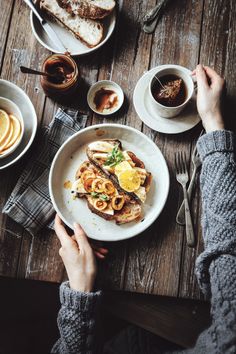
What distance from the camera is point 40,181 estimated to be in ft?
5.26

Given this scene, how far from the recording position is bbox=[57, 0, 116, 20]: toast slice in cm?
163

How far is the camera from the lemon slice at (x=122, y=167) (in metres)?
1.53

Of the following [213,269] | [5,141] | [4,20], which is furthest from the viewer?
[4,20]

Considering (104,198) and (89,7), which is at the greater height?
(89,7)

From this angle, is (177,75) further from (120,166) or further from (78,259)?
(78,259)

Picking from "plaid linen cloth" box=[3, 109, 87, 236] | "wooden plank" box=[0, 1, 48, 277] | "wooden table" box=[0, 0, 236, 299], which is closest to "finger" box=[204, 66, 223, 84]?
"wooden table" box=[0, 0, 236, 299]

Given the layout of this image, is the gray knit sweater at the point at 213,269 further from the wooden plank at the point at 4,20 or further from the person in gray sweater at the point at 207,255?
the wooden plank at the point at 4,20

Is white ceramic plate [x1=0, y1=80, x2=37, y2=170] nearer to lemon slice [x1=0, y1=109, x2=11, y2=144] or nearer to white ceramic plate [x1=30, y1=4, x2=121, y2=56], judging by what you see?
lemon slice [x1=0, y1=109, x2=11, y2=144]

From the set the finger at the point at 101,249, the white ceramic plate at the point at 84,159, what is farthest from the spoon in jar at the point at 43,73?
the finger at the point at 101,249

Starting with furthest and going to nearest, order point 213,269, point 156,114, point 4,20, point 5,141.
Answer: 1. point 4,20
2. point 156,114
3. point 5,141
4. point 213,269

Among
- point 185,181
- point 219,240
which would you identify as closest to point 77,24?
point 185,181

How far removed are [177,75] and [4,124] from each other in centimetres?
73

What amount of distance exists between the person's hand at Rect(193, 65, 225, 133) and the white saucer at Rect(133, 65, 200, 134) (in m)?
0.05

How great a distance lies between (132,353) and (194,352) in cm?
38
